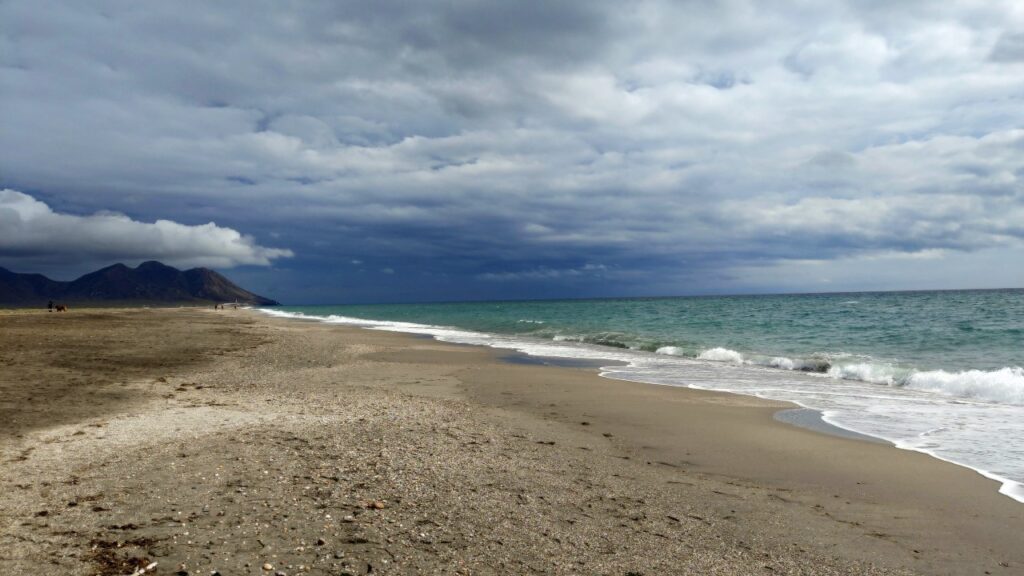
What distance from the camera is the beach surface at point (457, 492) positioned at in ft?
14.6

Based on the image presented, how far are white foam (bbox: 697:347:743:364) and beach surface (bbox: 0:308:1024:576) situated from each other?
42.7ft

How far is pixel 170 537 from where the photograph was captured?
4559 millimetres

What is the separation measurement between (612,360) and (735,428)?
43.0 feet

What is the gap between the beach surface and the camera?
4.46m

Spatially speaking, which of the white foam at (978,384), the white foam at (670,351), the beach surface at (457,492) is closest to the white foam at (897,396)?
the white foam at (978,384)

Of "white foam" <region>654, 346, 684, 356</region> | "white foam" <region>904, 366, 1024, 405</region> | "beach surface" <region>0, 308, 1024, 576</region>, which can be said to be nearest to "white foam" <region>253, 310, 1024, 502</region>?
"white foam" <region>904, 366, 1024, 405</region>

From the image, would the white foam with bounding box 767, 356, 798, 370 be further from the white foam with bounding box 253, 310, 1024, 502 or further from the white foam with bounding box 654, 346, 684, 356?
the white foam with bounding box 654, 346, 684, 356

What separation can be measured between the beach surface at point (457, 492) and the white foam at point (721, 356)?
13.0 metres

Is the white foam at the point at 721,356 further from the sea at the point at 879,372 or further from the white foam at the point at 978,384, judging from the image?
the white foam at the point at 978,384

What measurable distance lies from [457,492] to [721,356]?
21122mm

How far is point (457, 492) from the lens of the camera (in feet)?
19.1

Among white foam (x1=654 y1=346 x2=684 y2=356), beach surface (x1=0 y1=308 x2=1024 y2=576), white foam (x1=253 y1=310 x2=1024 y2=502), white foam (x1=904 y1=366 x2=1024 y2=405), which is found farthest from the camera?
white foam (x1=654 y1=346 x2=684 y2=356)

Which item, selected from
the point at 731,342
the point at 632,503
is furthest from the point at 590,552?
the point at 731,342

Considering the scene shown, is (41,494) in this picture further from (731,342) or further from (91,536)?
(731,342)
